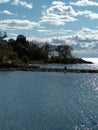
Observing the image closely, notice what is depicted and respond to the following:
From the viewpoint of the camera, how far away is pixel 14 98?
6391 centimetres

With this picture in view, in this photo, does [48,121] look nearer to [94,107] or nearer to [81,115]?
[81,115]

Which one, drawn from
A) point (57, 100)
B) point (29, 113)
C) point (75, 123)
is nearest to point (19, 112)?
point (29, 113)

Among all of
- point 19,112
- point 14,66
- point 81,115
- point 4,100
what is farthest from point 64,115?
point 14,66

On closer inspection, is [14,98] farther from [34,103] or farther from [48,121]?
[48,121]

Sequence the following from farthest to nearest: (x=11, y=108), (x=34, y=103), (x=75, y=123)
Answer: (x=34, y=103)
(x=11, y=108)
(x=75, y=123)

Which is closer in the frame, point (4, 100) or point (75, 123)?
point (75, 123)

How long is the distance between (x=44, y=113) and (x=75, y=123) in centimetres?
773

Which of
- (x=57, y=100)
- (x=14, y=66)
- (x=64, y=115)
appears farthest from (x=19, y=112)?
(x=14, y=66)

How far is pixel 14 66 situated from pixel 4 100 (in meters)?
115

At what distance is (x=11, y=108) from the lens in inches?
2039

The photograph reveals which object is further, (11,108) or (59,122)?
(11,108)

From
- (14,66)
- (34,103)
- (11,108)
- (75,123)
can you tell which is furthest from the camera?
(14,66)

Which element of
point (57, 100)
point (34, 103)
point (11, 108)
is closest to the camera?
point (11, 108)

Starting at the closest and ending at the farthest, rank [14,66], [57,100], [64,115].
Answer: [64,115] → [57,100] → [14,66]
